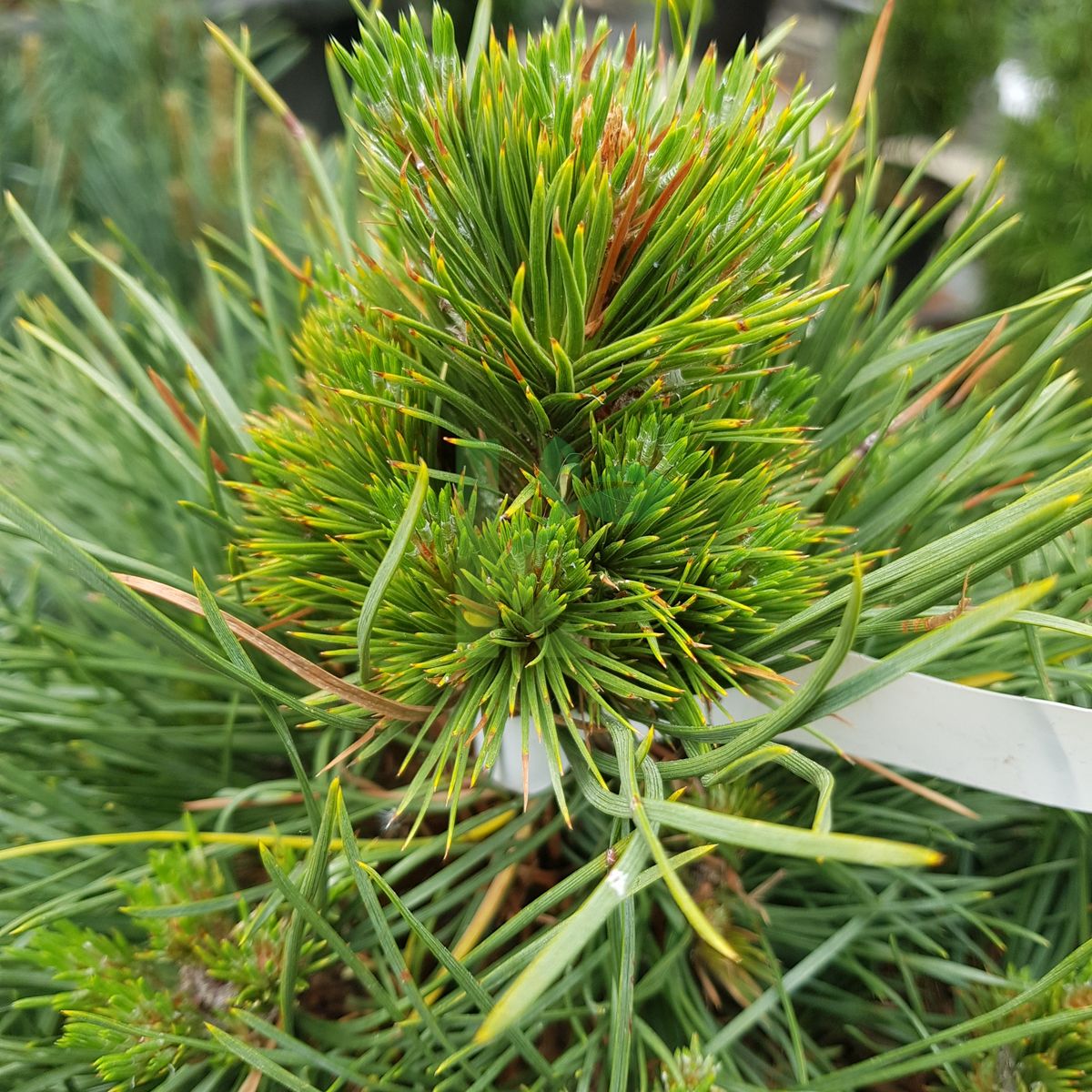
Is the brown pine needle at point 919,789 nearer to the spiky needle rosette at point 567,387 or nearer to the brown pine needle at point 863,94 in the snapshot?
the spiky needle rosette at point 567,387

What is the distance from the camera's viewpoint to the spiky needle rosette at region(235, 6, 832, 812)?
201 millimetres

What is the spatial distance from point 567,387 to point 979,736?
0.49 ft

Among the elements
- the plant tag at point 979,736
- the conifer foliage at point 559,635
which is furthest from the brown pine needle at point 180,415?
the plant tag at point 979,736

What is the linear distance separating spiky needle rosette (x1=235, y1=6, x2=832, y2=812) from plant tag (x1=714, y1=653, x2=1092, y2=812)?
0.04 metres

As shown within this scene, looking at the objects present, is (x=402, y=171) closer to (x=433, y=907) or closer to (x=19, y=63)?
(x=433, y=907)

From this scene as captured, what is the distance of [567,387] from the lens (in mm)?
205

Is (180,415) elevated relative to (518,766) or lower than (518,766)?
elevated

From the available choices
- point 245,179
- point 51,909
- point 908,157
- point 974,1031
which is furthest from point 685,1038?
point 908,157

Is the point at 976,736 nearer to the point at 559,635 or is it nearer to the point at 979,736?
the point at 979,736

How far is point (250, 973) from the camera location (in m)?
0.23

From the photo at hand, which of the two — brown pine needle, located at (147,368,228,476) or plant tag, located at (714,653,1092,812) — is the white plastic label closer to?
plant tag, located at (714,653,1092,812)

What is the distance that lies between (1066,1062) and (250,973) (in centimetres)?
22

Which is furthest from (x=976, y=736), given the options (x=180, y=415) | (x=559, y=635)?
(x=180, y=415)

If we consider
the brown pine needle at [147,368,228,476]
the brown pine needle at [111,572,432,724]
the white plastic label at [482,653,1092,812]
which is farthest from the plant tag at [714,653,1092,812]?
the brown pine needle at [147,368,228,476]
